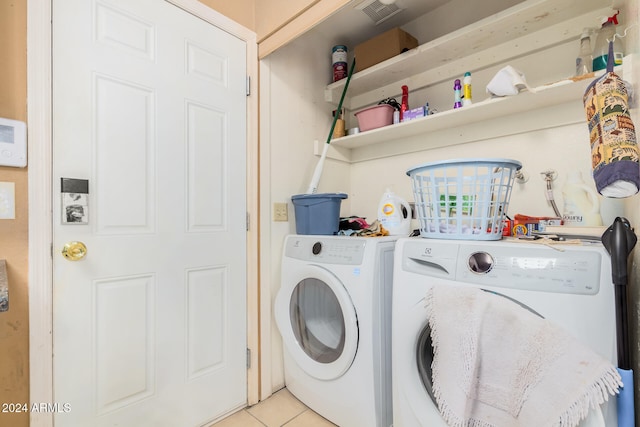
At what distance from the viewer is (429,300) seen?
0.97 metres

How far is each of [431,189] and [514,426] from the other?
765 mm

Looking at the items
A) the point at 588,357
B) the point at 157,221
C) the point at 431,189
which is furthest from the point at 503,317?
the point at 157,221

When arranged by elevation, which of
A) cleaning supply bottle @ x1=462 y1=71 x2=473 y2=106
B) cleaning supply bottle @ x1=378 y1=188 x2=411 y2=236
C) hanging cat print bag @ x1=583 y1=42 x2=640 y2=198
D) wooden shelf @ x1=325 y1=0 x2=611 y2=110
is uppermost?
wooden shelf @ x1=325 y1=0 x2=611 y2=110

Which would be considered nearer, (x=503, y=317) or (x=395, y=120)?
(x=503, y=317)

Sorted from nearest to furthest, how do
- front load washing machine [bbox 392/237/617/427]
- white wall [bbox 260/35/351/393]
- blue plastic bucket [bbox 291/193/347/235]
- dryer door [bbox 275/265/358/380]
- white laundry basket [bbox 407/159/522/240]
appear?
front load washing machine [bbox 392/237/617/427] → white laundry basket [bbox 407/159/522/240] → dryer door [bbox 275/265/358/380] → blue plastic bucket [bbox 291/193/347/235] → white wall [bbox 260/35/351/393]

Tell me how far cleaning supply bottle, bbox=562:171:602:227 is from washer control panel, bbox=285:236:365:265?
0.86m

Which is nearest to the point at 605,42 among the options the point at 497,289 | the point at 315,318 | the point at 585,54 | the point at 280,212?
the point at 585,54

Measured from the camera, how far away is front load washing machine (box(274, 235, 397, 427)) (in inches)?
49.8

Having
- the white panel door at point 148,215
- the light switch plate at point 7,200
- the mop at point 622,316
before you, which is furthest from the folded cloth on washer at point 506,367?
the light switch plate at point 7,200

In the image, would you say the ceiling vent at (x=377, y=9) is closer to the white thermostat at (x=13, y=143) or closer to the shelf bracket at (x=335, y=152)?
the shelf bracket at (x=335, y=152)

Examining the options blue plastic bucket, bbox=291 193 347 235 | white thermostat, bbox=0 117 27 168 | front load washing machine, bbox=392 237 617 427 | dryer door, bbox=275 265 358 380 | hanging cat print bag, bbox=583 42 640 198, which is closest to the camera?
hanging cat print bag, bbox=583 42 640 198

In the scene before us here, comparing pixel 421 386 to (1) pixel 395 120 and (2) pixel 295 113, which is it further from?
(2) pixel 295 113

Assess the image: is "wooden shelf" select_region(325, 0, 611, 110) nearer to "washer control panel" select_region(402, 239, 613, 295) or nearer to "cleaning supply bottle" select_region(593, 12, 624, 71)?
"cleaning supply bottle" select_region(593, 12, 624, 71)

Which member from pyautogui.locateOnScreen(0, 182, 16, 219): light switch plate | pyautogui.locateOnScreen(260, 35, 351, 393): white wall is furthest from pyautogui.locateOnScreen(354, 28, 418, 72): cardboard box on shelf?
pyautogui.locateOnScreen(0, 182, 16, 219): light switch plate
